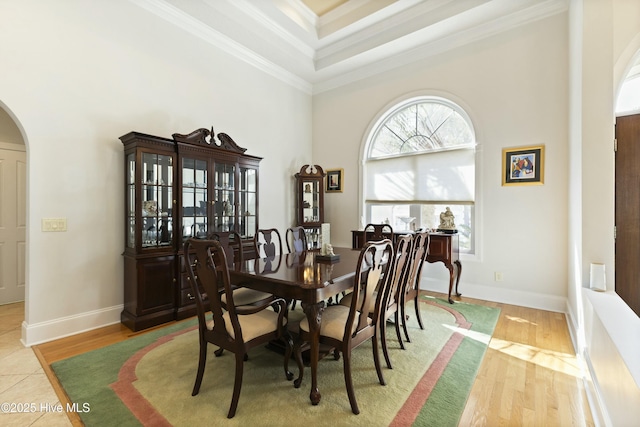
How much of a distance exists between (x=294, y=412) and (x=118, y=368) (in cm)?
148

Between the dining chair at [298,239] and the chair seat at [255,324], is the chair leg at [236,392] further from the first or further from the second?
the dining chair at [298,239]

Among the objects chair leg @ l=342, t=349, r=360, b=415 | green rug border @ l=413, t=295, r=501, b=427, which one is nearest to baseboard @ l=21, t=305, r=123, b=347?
chair leg @ l=342, t=349, r=360, b=415

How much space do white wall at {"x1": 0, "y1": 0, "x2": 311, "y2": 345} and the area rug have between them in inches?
31.7

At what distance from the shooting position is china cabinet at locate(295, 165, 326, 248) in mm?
5176

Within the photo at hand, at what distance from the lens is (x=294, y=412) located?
1.74 m

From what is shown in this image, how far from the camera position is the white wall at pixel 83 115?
2658 millimetres

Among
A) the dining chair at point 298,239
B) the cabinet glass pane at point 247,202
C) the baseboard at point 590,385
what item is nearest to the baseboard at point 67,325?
the cabinet glass pane at point 247,202

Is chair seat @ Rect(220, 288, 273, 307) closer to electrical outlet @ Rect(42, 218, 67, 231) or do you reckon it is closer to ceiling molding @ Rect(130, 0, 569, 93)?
electrical outlet @ Rect(42, 218, 67, 231)

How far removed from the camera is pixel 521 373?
2.18 m

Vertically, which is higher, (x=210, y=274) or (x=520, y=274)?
(x=210, y=274)

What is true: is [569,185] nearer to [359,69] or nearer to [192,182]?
[359,69]

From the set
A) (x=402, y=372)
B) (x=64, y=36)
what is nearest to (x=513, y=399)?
(x=402, y=372)

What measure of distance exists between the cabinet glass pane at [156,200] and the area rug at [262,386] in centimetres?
103

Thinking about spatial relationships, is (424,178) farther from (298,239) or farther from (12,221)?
(12,221)
